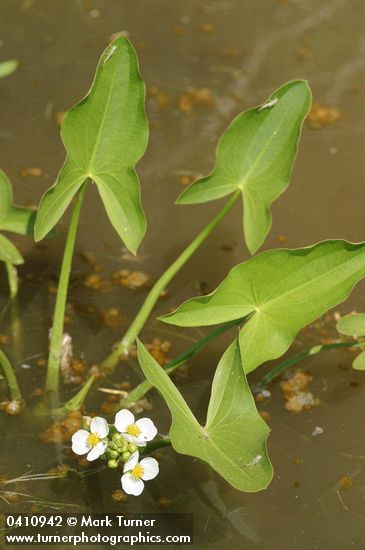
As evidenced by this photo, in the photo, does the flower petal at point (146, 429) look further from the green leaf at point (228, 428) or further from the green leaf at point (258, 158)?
the green leaf at point (258, 158)

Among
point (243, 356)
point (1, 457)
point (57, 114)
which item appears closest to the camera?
point (243, 356)

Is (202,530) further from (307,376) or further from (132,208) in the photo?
(132,208)

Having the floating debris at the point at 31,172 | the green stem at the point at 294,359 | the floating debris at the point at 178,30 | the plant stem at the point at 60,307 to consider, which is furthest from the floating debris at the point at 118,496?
the floating debris at the point at 178,30

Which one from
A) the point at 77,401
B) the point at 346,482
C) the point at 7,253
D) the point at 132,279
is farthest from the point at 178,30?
the point at 346,482

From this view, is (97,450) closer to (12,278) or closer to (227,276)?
(227,276)

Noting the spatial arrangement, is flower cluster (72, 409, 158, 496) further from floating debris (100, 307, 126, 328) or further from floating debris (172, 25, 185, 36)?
floating debris (172, 25, 185, 36)

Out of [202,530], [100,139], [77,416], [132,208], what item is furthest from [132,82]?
[202,530]
